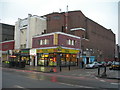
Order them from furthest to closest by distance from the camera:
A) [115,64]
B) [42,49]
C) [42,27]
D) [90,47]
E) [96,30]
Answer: [96,30] < [90,47] < [42,27] < [42,49] < [115,64]

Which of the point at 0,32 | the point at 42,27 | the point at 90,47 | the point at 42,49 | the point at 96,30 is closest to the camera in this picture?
the point at 42,49

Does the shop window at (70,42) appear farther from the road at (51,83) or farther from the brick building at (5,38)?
the road at (51,83)

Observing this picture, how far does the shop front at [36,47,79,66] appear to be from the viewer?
1340 inches

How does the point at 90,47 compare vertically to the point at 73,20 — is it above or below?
below

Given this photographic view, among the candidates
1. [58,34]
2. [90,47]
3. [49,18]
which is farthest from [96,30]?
[58,34]

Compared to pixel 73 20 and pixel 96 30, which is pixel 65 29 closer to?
pixel 73 20

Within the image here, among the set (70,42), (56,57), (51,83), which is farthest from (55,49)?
(51,83)

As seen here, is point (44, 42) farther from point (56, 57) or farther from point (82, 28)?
point (82, 28)

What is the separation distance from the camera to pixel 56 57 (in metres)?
33.9

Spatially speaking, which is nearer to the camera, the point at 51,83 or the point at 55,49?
the point at 51,83

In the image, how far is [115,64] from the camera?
97.9 ft

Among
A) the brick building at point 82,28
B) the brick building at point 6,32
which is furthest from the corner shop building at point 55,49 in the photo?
the brick building at point 6,32

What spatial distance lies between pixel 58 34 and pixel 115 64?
13386mm

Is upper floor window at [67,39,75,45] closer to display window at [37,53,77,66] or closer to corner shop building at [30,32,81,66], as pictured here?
corner shop building at [30,32,81,66]
